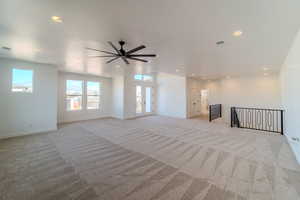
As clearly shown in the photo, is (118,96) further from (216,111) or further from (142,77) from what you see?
(216,111)

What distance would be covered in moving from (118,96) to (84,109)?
219 cm

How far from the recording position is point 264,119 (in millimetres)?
7508

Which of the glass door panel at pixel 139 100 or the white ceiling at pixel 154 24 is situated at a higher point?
the white ceiling at pixel 154 24

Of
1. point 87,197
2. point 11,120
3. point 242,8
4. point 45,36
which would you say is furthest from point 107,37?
point 11,120

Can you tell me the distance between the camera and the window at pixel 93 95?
797 centimetres

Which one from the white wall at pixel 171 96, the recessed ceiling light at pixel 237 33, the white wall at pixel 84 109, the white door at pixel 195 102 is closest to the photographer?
the recessed ceiling light at pixel 237 33

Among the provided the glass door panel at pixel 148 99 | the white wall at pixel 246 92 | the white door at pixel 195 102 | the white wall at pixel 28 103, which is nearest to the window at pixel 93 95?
the white wall at pixel 28 103


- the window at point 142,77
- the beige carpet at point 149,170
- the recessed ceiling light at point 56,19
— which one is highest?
the window at point 142,77

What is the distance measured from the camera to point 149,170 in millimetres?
2451

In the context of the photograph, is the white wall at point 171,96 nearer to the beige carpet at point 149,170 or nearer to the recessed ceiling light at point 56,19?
the beige carpet at point 149,170

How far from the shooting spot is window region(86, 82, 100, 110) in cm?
797

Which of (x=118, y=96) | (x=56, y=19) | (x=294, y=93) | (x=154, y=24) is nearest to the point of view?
(x=56, y=19)

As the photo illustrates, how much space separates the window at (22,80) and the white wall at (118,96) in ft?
13.8

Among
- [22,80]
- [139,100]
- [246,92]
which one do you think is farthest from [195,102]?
[22,80]
